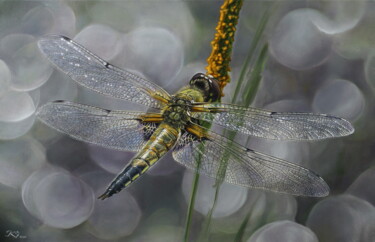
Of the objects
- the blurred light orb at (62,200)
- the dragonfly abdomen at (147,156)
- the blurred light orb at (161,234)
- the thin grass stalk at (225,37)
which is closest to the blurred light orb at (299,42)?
the thin grass stalk at (225,37)

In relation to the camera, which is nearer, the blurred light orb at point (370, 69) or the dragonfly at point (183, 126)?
the dragonfly at point (183, 126)

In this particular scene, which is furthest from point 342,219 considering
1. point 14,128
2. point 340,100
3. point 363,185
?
point 14,128

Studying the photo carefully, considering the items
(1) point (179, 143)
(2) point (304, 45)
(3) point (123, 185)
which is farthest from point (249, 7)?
(3) point (123, 185)

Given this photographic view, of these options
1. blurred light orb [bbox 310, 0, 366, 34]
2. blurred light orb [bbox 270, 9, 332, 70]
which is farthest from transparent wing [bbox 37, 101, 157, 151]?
blurred light orb [bbox 310, 0, 366, 34]

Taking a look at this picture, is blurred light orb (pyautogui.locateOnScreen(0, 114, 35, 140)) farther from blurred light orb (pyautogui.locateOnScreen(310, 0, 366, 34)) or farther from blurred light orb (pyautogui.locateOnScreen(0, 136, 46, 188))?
blurred light orb (pyautogui.locateOnScreen(310, 0, 366, 34))

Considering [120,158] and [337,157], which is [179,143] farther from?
[337,157]
